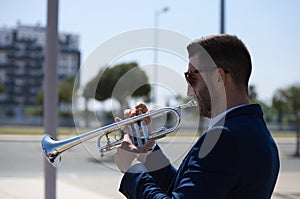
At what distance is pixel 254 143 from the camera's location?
5.28 ft

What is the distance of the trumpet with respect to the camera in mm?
1946

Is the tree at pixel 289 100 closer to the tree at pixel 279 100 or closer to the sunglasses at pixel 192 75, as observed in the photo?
the tree at pixel 279 100

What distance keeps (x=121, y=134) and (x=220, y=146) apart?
61cm

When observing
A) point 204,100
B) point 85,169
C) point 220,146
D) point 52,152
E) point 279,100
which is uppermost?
point 204,100

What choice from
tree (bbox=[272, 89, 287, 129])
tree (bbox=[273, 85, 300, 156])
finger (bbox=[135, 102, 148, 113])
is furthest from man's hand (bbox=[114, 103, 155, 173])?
tree (bbox=[272, 89, 287, 129])

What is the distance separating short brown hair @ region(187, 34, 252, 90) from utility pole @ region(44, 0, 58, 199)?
3.39 m

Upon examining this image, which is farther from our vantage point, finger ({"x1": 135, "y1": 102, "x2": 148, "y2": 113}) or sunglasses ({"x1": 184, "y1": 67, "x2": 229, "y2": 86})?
finger ({"x1": 135, "y1": 102, "x2": 148, "y2": 113})

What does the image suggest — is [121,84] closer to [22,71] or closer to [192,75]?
[192,75]

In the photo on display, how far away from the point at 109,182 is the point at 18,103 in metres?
→ 62.6

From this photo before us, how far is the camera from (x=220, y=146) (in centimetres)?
159

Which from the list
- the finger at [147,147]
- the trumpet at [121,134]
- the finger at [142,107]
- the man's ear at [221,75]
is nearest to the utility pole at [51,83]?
the trumpet at [121,134]

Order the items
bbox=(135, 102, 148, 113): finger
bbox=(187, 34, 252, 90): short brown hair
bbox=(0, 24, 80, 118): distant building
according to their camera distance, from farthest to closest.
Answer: bbox=(0, 24, 80, 118): distant building → bbox=(135, 102, 148, 113): finger → bbox=(187, 34, 252, 90): short brown hair

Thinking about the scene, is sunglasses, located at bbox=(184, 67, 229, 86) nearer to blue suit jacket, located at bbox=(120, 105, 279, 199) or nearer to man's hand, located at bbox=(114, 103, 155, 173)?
blue suit jacket, located at bbox=(120, 105, 279, 199)

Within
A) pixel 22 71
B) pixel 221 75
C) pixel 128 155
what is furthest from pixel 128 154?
pixel 22 71
